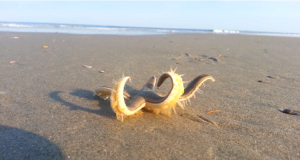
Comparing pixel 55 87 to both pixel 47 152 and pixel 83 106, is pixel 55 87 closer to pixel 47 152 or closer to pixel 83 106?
pixel 83 106

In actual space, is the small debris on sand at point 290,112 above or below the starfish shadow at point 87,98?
above

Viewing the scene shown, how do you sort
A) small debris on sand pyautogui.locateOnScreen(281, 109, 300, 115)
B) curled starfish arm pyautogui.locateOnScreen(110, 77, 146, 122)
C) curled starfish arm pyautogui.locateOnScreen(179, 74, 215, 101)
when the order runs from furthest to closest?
small debris on sand pyautogui.locateOnScreen(281, 109, 300, 115) < curled starfish arm pyautogui.locateOnScreen(179, 74, 215, 101) < curled starfish arm pyautogui.locateOnScreen(110, 77, 146, 122)

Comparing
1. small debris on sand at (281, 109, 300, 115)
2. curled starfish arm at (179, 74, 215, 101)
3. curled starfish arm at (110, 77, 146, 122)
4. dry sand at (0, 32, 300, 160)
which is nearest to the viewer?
dry sand at (0, 32, 300, 160)

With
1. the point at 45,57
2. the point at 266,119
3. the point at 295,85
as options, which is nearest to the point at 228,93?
the point at 266,119

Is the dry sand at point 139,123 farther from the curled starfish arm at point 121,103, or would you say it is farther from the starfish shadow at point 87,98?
the curled starfish arm at point 121,103

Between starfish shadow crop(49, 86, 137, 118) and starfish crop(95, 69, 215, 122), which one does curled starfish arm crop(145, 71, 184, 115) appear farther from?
starfish shadow crop(49, 86, 137, 118)

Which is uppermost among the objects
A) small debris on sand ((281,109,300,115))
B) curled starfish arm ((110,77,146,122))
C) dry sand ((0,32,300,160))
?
curled starfish arm ((110,77,146,122))

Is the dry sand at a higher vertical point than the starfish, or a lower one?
lower

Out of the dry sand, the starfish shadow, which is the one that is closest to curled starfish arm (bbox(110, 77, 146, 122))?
the dry sand

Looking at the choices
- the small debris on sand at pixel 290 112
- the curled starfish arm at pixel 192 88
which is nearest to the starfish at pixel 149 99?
the curled starfish arm at pixel 192 88

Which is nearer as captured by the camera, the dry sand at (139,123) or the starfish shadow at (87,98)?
the dry sand at (139,123)

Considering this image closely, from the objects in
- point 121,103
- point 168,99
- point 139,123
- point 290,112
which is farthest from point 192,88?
point 290,112

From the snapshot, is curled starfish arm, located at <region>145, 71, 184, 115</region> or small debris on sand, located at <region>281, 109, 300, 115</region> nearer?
curled starfish arm, located at <region>145, 71, 184, 115</region>
